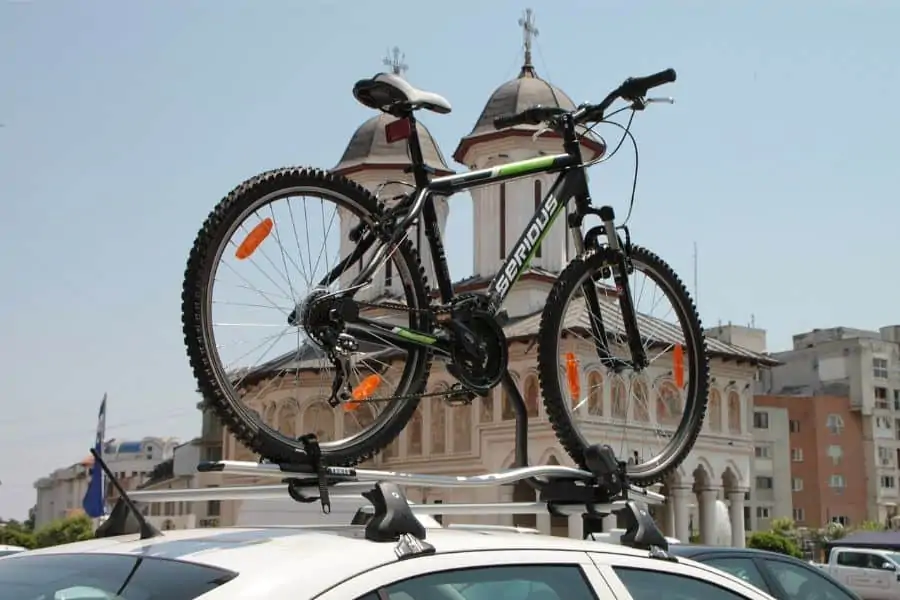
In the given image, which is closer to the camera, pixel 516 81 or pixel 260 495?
pixel 260 495

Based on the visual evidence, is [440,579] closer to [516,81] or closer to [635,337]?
[635,337]

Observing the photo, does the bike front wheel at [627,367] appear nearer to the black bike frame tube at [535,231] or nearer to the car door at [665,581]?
the black bike frame tube at [535,231]

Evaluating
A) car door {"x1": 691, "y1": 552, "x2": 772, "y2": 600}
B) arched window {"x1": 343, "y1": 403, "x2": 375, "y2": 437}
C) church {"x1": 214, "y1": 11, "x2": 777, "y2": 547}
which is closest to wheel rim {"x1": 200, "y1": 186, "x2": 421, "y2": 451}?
arched window {"x1": 343, "y1": 403, "x2": 375, "y2": 437}

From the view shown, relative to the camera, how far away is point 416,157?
4.85 metres

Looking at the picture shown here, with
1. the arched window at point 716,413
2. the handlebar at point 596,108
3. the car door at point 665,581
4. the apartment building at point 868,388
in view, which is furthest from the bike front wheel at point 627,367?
the apartment building at point 868,388

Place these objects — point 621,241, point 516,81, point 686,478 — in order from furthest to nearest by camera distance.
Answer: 1. point 516,81
2. point 686,478
3. point 621,241

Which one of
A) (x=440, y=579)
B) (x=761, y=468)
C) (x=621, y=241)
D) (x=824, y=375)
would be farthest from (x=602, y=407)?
(x=824, y=375)

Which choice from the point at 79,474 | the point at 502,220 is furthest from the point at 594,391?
the point at 79,474

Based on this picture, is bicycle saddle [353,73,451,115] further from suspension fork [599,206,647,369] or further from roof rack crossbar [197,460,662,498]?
roof rack crossbar [197,460,662,498]

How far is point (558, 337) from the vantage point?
199 inches

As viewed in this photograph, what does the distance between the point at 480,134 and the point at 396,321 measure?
123 ft

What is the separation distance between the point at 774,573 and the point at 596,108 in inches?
158

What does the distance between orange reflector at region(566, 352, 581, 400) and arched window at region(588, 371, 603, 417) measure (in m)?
0.29

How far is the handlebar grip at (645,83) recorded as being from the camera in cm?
539
